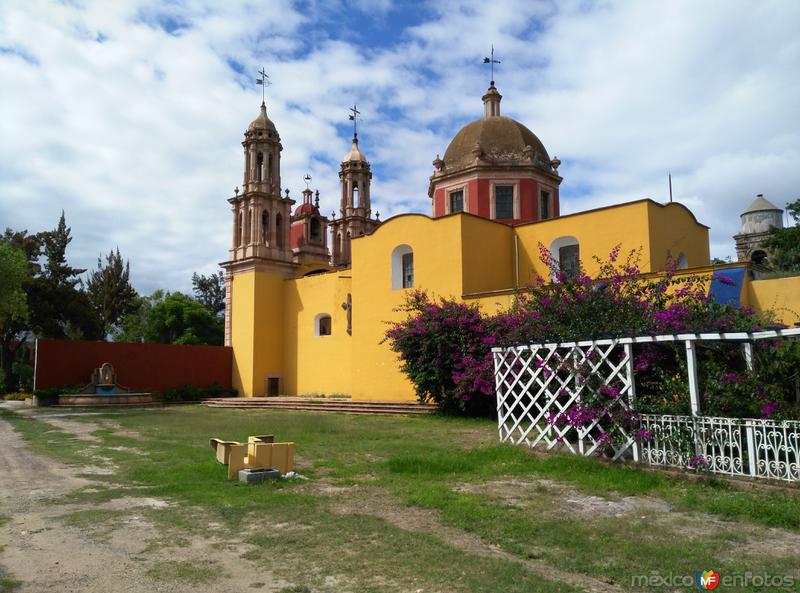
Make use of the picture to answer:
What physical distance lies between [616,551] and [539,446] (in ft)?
15.6

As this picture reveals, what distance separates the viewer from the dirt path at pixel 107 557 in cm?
388

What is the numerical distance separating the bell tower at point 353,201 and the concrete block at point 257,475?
28.2 meters

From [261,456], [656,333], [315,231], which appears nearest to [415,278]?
[656,333]

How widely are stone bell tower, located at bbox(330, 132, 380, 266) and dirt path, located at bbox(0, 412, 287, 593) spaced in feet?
97.1

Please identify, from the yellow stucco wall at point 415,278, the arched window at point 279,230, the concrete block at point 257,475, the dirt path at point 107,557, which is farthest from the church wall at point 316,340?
the dirt path at point 107,557

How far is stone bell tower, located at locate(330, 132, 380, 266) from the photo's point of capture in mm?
34969

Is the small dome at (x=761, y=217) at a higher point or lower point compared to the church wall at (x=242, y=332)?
higher

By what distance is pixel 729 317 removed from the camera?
28.3ft

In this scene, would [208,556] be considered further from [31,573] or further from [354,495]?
[354,495]

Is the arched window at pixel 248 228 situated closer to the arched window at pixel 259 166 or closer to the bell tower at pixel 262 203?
the bell tower at pixel 262 203

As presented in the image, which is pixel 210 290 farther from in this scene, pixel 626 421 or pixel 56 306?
pixel 626 421

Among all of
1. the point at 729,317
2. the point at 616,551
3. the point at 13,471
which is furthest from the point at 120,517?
the point at 729,317

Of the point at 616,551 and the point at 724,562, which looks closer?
the point at 724,562

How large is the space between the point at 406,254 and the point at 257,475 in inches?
528
